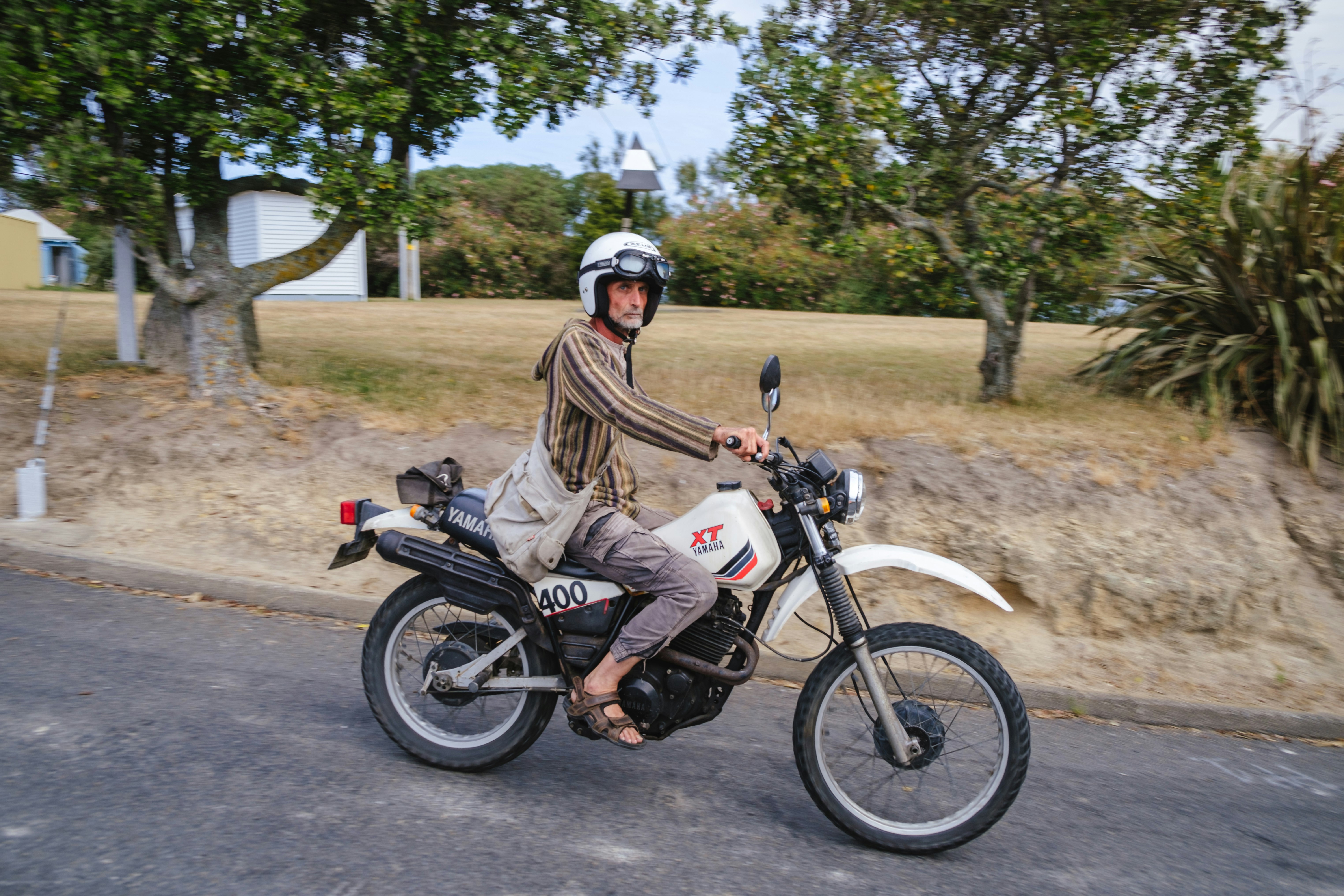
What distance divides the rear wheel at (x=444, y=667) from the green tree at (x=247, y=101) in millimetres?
4944

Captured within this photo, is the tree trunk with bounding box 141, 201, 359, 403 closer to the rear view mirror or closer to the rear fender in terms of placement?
the rear fender

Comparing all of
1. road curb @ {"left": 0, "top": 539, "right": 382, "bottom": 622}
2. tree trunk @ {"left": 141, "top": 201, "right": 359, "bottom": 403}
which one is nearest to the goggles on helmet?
road curb @ {"left": 0, "top": 539, "right": 382, "bottom": 622}

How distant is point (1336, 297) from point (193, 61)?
856cm

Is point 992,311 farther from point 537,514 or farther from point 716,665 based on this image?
point 537,514

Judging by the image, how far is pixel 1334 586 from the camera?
6461 mm

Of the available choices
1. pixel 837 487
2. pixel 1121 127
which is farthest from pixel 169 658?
pixel 1121 127

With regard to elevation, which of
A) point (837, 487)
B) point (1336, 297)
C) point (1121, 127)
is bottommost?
point (837, 487)

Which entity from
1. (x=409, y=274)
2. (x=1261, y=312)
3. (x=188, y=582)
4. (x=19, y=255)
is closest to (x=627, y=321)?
(x=188, y=582)

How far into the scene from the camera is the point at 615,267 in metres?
3.66

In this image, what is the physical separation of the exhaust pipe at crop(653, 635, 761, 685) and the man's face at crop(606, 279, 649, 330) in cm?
123

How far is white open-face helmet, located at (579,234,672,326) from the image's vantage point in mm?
3672

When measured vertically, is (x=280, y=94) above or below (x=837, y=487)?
above

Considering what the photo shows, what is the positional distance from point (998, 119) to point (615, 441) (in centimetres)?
615

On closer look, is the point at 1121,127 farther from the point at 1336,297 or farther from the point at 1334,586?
the point at 1334,586
